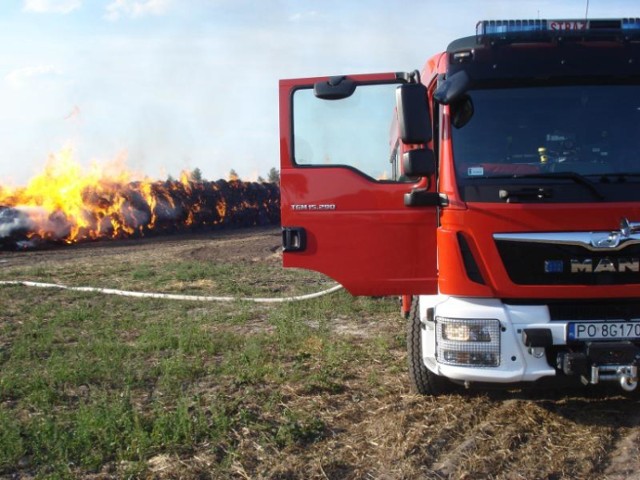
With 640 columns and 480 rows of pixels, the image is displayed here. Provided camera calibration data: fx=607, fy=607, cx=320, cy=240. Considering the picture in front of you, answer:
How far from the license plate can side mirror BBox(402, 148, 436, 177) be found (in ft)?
4.75

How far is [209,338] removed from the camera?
23.3ft

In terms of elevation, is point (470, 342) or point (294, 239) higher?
point (294, 239)

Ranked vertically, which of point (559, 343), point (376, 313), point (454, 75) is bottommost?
point (376, 313)

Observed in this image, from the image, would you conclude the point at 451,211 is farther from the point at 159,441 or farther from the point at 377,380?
the point at 159,441

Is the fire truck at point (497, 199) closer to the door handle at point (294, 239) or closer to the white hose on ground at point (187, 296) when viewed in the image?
the door handle at point (294, 239)

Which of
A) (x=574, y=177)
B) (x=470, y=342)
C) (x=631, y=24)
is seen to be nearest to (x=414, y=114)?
(x=574, y=177)

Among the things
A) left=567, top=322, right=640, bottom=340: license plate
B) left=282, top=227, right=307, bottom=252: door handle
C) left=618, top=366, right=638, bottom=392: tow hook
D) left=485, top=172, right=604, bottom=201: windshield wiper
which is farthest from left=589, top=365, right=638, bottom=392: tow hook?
left=282, top=227, right=307, bottom=252: door handle

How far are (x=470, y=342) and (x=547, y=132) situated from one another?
1622 mm

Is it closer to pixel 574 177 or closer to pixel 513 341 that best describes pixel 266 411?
pixel 513 341

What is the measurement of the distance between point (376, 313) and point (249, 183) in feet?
88.3

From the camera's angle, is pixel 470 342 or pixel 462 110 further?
pixel 462 110

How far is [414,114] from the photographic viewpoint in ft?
13.9

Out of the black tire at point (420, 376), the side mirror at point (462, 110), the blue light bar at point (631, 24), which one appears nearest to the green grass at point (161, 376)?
the black tire at point (420, 376)

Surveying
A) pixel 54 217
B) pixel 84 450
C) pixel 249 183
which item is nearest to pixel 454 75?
pixel 84 450
